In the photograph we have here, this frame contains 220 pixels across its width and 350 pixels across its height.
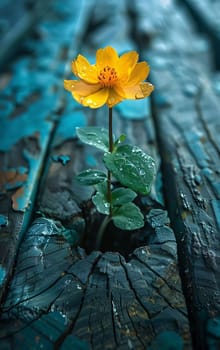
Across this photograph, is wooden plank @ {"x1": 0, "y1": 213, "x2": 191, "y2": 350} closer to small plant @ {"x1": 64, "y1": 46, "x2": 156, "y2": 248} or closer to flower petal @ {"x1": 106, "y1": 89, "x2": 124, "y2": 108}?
small plant @ {"x1": 64, "y1": 46, "x2": 156, "y2": 248}

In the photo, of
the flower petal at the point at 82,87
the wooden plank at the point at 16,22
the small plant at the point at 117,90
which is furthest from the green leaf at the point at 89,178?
the wooden plank at the point at 16,22

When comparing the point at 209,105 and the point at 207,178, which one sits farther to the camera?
the point at 209,105

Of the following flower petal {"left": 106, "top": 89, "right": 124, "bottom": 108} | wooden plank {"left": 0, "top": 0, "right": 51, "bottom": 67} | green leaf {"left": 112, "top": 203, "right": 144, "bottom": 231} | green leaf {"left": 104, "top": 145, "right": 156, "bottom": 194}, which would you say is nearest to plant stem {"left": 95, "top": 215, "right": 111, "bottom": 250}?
green leaf {"left": 112, "top": 203, "right": 144, "bottom": 231}

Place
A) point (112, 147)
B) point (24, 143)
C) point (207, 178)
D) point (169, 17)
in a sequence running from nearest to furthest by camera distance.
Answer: point (112, 147), point (207, 178), point (24, 143), point (169, 17)

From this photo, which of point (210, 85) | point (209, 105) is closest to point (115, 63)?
point (209, 105)

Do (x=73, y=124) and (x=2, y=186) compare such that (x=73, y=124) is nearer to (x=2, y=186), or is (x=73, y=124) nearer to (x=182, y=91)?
(x=2, y=186)

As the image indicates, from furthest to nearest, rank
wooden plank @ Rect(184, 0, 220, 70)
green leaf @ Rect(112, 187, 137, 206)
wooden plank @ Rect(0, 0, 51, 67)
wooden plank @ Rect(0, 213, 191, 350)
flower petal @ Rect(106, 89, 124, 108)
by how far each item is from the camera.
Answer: wooden plank @ Rect(184, 0, 220, 70) → wooden plank @ Rect(0, 0, 51, 67) → green leaf @ Rect(112, 187, 137, 206) → flower petal @ Rect(106, 89, 124, 108) → wooden plank @ Rect(0, 213, 191, 350)

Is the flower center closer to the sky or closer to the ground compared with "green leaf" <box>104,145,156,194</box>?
closer to the sky
